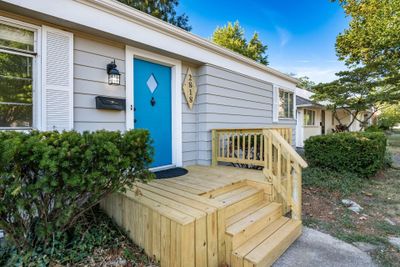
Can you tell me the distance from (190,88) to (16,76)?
108 inches

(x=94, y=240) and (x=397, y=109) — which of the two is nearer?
(x=94, y=240)

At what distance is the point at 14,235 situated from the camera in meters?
1.81

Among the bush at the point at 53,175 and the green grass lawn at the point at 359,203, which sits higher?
the bush at the point at 53,175

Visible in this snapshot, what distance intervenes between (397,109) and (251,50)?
15.0 m

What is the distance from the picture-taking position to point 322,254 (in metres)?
2.32

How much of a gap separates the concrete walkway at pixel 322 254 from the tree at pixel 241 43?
17625 millimetres

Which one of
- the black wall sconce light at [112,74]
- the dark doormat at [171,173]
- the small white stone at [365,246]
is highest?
the black wall sconce light at [112,74]

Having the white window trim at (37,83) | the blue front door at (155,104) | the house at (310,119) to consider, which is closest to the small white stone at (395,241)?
the blue front door at (155,104)

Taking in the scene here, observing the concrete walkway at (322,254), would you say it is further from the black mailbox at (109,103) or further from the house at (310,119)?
the house at (310,119)

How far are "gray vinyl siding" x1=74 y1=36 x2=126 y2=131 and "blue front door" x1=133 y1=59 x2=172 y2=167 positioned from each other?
337mm

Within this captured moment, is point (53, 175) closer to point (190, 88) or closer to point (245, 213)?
point (245, 213)

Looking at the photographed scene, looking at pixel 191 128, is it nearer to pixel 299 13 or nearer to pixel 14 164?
pixel 14 164

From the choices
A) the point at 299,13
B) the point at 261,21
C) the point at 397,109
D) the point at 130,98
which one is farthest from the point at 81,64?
the point at 397,109

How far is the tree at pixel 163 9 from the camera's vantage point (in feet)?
36.2
